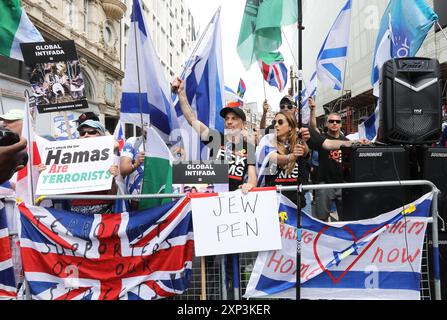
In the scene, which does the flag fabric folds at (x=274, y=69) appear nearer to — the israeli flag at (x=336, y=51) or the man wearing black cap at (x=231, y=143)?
the israeli flag at (x=336, y=51)

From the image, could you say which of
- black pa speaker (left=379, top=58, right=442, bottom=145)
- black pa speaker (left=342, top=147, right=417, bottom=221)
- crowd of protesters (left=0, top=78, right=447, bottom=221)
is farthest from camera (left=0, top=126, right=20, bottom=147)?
black pa speaker (left=379, top=58, right=442, bottom=145)

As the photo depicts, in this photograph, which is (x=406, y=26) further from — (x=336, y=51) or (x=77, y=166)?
(x=77, y=166)

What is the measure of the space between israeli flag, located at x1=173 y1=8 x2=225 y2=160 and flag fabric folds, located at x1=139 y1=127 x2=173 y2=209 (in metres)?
0.66

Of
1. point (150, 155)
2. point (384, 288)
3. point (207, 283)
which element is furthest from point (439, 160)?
point (150, 155)

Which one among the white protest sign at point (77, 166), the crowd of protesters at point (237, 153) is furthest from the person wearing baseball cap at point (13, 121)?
the white protest sign at point (77, 166)

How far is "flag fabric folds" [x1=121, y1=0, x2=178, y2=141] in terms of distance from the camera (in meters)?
3.60

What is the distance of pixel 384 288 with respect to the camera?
3201 mm

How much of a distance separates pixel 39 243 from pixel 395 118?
135 inches

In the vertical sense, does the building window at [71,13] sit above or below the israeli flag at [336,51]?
above

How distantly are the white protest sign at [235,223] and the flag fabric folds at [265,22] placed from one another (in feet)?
7.18

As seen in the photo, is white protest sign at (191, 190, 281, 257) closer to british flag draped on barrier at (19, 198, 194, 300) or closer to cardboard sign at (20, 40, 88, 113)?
british flag draped on barrier at (19, 198, 194, 300)

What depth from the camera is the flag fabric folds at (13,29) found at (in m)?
4.16
